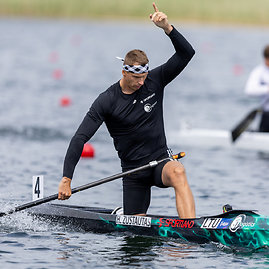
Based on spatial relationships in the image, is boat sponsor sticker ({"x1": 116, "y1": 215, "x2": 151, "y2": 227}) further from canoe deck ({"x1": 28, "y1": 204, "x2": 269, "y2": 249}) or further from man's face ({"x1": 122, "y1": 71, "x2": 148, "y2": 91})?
man's face ({"x1": 122, "y1": 71, "x2": 148, "y2": 91})

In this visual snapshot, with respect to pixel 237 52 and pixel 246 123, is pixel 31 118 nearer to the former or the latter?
pixel 246 123

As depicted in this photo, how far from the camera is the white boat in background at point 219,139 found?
15.3m

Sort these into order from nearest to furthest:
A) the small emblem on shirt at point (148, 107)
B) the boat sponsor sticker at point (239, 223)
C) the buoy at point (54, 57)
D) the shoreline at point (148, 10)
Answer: the boat sponsor sticker at point (239, 223) < the small emblem on shirt at point (148, 107) < the buoy at point (54, 57) < the shoreline at point (148, 10)

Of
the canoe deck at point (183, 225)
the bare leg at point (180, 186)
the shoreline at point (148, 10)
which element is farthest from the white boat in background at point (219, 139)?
the shoreline at point (148, 10)

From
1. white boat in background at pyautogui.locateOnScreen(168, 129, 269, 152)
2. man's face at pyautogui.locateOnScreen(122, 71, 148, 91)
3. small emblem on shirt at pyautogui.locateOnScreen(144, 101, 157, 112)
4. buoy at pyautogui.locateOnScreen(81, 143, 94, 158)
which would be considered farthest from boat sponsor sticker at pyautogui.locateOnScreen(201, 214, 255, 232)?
white boat in background at pyautogui.locateOnScreen(168, 129, 269, 152)

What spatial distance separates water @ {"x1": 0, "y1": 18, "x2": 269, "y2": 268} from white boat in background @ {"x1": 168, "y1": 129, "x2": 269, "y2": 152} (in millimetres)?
233

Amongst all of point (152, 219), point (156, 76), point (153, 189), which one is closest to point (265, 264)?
point (152, 219)

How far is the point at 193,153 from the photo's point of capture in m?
15.4

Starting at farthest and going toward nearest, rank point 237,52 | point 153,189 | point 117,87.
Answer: point 237,52 < point 153,189 < point 117,87

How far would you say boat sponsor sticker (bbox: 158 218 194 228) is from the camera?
8266 millimetres

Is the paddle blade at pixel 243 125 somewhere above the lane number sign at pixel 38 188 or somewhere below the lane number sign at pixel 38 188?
above

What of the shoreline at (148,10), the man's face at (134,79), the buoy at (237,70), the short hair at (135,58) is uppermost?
the shoreline at (148,10)

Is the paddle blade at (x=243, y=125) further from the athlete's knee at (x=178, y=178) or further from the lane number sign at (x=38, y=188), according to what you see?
the athlete's knee at (x=178, y=178)

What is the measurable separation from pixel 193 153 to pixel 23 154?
10.8ft
